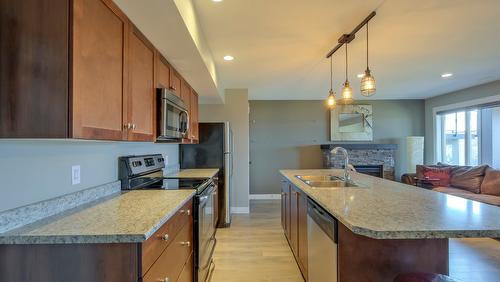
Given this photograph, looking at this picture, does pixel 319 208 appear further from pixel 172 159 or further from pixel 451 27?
pixel 172 159

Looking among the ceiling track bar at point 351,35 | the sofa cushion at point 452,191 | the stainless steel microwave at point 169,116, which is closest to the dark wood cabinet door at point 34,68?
the stainless steel microwave at point 169,116

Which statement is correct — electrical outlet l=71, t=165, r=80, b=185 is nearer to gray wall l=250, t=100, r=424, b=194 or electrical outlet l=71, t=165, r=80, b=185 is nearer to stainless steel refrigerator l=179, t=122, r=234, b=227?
stainless steel refrigerator l=179, t=122, r=234, b=227

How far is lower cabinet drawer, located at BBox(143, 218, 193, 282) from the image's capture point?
1.28 metres

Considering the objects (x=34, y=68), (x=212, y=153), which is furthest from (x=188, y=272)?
(x=212, y=153)

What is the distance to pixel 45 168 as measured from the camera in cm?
141

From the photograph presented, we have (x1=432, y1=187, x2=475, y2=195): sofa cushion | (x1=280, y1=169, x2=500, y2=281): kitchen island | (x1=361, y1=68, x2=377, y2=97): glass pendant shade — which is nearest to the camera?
(x1=280, y1=169, x2=500, y2=281): kitchen island

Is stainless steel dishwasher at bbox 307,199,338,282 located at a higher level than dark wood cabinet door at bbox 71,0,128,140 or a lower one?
lower

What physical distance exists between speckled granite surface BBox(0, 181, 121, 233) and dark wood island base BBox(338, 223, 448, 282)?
1.60m

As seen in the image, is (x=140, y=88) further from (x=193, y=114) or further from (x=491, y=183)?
(x=491, y=183)

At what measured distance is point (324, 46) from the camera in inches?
119

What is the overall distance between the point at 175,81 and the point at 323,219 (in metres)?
1.98

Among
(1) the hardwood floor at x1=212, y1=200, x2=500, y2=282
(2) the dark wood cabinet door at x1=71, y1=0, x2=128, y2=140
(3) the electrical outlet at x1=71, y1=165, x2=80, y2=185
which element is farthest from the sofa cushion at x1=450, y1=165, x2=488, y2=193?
(3) the electrical outlet at x1=71, y1=165, x2=80, y2=185

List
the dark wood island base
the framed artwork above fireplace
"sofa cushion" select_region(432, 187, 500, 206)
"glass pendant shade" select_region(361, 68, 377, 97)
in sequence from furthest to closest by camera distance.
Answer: the framed artwork above fireplace, "sofa cushion" select_region(432, 187, 500, 206), "glass pendant shade" select_region(361, 68, 377, 97), the dark wood island base

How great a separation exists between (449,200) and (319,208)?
895mm
